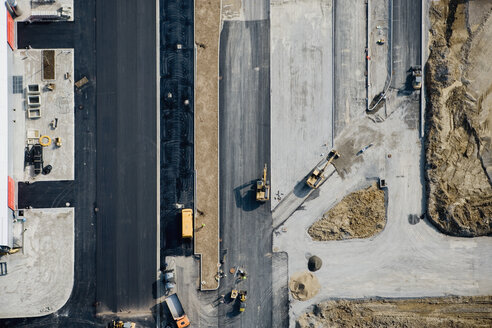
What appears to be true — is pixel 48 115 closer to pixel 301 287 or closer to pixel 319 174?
pixel 319 174

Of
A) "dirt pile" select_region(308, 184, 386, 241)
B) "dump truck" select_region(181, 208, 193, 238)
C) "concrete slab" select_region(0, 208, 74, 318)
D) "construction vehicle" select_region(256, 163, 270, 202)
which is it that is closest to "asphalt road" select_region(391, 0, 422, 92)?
"dirt pile" select_region(308, 184, 386, 241)

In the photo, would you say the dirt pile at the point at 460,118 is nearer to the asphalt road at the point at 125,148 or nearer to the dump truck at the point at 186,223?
the dump truck at the point at 186,223

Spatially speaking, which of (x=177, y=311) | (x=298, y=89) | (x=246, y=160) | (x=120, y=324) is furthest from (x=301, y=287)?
(x=298, y=89)

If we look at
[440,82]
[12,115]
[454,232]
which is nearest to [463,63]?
[440,82]

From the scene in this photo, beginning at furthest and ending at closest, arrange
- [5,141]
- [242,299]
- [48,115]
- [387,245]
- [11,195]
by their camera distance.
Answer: [387,245] < [242,299] < [48,115] < [11,195] < [5,141]

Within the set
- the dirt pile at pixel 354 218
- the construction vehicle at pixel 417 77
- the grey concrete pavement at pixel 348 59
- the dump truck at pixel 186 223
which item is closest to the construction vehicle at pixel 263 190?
the dirt pile at pixel 354 218

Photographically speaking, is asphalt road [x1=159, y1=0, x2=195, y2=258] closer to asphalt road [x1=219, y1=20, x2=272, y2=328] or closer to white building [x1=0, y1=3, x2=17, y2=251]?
asphalt road [x1=219, y1=20, x2=272, y2=328]
